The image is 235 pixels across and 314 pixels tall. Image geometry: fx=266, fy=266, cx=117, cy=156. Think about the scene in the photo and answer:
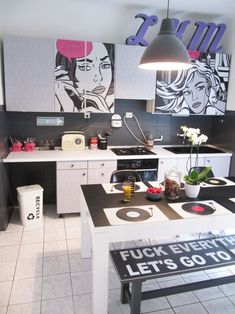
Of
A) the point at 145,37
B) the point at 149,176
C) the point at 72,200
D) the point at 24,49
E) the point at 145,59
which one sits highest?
the point at 145,37

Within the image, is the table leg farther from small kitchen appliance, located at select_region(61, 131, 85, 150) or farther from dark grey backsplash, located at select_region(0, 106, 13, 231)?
small kitchen appliance, located at select_region(61, 131, 85, 150)

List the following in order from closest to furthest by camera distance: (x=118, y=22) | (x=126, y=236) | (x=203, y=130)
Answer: (x=126, y=236) < (x=118, y=22) < (x=203, y=130)

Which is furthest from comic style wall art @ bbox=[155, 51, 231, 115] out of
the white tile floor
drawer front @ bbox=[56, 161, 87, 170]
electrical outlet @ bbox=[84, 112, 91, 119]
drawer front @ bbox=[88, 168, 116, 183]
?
the white tile floor

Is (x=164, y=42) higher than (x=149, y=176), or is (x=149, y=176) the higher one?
(x=164, y=42)

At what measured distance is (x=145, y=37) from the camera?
378cm

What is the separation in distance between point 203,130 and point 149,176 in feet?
4.65

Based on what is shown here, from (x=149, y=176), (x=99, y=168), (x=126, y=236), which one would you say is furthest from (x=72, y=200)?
(x=126, y=236)

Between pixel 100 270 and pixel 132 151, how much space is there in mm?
2135

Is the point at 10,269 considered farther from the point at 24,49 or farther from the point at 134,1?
the point at 134,1

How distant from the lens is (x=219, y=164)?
3863 millimetres

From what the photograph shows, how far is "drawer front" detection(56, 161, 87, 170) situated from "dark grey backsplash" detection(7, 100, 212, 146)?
62 centimetres

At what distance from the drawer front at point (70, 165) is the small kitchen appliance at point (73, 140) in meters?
0.41

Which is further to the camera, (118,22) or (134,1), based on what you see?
(118,22)

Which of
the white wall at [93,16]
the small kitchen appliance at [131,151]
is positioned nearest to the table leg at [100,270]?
the small kitchen appliance at [131,151]
